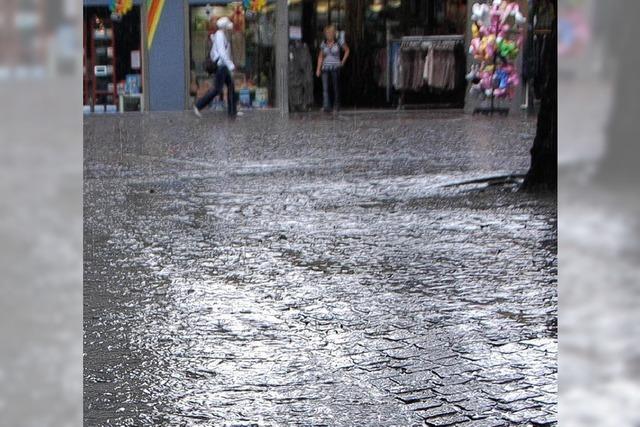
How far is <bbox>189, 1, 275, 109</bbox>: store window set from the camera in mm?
15352

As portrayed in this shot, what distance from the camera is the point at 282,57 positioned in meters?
16.6

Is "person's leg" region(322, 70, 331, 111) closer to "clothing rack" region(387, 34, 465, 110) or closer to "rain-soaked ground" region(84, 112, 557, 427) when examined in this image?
"clothing rack" region(387, 34, 465, 110)

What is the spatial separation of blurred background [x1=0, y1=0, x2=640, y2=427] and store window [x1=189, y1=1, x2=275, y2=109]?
14116mm

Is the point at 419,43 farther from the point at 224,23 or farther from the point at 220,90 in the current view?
the point at 224,23

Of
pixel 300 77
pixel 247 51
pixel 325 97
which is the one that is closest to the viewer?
pixel 325 97

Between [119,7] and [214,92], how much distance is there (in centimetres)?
359

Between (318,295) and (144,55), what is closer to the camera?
(318,295)

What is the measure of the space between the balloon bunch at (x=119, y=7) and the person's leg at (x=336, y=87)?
361 cm

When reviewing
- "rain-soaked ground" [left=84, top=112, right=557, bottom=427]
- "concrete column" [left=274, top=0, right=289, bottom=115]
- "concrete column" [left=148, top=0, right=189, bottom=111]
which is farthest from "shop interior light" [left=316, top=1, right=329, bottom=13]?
"rain-soaked ground" [left=84, top=112, right=557, bottom=427]
